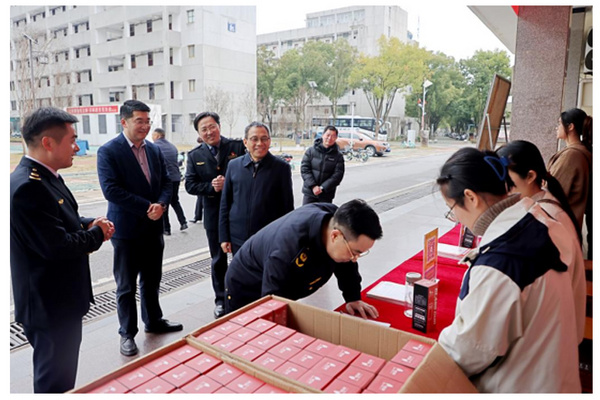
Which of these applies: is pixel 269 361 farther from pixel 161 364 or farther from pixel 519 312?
pixel 519 312

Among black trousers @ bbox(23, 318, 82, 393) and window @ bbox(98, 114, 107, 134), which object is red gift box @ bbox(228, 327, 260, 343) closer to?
black trousers @ bbox(23, 318, 82, 393)

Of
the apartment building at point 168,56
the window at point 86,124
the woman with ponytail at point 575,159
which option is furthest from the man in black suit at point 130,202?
the apartment building at point 168,56

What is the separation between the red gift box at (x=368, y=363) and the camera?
971 millimetres

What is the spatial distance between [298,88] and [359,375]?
1880 cm

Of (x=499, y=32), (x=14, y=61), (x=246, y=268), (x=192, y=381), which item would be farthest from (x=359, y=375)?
(x=14, y=61)

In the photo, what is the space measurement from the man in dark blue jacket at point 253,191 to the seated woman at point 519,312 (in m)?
1.75

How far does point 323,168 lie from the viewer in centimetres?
457

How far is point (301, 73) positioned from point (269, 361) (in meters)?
19.0

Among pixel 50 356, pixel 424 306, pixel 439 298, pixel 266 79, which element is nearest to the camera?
pixel 424 306

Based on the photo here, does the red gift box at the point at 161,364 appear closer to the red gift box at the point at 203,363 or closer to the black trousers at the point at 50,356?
the red gift box at the point at 203,363

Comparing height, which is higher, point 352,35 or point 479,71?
point 352,35

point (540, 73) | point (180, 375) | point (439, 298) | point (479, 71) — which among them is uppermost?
point (479, 71)

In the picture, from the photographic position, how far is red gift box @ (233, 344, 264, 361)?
1015mm

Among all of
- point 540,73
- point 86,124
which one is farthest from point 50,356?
point 86,124
